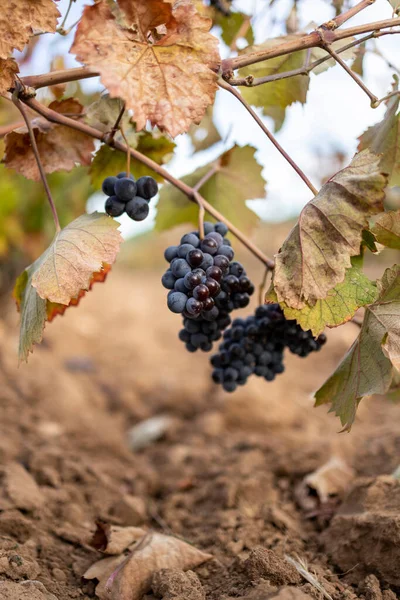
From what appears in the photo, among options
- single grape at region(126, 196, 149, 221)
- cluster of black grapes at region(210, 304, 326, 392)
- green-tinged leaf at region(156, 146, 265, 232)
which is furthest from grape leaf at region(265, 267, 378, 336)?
green-tinged leaf at region(156, 146, 265, 232)

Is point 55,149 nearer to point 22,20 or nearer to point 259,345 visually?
point 22,20

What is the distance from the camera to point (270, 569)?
1168 millimetres

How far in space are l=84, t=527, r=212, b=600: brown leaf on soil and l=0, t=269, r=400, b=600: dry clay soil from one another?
3cm

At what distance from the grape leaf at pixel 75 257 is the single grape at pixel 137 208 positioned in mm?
84

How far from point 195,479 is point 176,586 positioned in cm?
99

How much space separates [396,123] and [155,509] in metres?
1.39

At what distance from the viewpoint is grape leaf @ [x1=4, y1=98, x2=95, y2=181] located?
1455 mm

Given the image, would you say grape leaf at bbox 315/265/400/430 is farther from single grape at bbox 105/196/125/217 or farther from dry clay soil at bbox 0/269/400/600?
single grape at bbox 105/196/125/217

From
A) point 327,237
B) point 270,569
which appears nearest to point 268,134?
point 327,237

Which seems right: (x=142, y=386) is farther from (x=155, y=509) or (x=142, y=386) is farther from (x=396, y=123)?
(x=396, y=123)

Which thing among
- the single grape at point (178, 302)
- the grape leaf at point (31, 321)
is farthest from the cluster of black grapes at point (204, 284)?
the grape leaf at point (31, 321)

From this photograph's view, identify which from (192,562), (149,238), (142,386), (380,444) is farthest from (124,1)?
(149,238)

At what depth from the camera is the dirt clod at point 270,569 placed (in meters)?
1.16

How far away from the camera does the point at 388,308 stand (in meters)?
1.18
